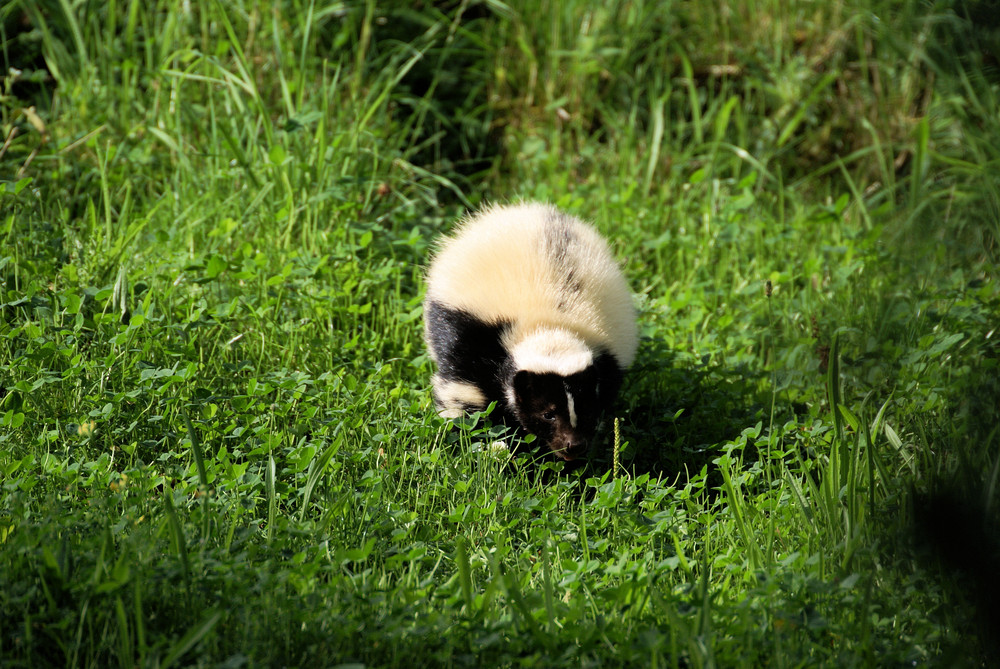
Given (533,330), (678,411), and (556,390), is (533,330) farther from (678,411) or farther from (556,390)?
(678,411)

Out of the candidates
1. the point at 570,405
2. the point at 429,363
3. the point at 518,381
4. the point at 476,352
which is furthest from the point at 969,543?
the point at 429,363

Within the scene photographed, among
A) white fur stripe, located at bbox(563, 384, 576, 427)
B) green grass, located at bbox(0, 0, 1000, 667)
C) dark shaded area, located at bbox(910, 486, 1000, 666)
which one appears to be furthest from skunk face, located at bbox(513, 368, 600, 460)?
dark shaded area, located at bbox(910, 486, 1000, 666)

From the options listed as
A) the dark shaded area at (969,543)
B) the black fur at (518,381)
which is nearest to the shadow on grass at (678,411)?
the black fur at (518,381)

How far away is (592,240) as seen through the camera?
4.15 meters

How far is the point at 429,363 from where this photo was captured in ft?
13.8

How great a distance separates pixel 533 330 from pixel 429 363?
26.7 inches

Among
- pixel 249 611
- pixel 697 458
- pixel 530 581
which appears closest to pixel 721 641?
pixel 530 581

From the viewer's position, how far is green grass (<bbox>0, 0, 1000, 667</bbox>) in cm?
242

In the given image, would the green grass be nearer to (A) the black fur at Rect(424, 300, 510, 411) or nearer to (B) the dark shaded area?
(B) the dark shaded area

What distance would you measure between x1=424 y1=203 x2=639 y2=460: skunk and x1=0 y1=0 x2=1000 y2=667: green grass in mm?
195

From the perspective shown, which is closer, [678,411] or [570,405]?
[570,405]

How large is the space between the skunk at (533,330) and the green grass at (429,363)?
0.20 metres

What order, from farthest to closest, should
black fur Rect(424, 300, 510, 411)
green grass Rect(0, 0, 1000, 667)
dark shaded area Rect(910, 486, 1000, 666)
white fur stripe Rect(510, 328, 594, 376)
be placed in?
1. black fur Rect(424, 300, 510, 411)
2. white fur stripe Rect(510, 328, 594, 376)
3. green grass Rect(0, 0, 1000, 667)
4. dark shaded area Rect(910, 486, 1000, 666)

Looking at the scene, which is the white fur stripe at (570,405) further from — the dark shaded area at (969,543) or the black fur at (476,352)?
the dark shaded area at (969,543)
